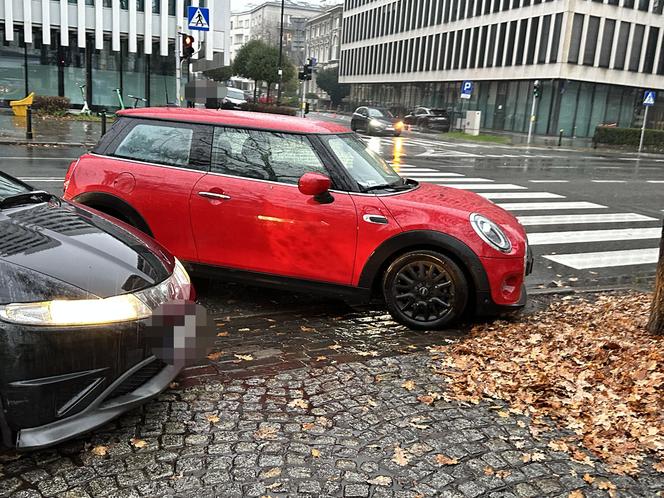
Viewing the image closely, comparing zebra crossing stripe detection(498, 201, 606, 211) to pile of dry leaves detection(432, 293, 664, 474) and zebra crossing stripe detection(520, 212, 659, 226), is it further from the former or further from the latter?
pile of dry leaves detection(432, 293, 664, 474)

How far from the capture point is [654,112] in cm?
4934

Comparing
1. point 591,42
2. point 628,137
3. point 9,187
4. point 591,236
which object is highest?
point 591,42

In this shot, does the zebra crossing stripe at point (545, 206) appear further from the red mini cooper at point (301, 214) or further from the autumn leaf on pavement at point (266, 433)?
the autumn leaf on pavement at point (266, 433)

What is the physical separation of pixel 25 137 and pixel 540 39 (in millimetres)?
38950

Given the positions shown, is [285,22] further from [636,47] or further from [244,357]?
[244,357]

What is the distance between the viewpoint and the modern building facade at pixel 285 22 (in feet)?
407

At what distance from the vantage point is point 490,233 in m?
5.08

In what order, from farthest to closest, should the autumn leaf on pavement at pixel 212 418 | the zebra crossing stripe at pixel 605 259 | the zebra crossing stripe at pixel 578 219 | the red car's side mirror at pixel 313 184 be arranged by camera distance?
1. the zebra crossing stripe at pixel 578 219
2. the zebra crossing stripe at pixel 605 259
3. the red car's side mirror at pixel 313 184
4. the autumn leaf on pavement at pixel 212 418

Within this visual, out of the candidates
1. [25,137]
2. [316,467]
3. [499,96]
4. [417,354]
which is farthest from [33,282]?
[499,96]

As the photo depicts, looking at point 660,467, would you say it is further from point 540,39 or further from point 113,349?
point 540,39

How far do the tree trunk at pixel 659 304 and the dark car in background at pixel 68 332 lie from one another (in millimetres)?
3487

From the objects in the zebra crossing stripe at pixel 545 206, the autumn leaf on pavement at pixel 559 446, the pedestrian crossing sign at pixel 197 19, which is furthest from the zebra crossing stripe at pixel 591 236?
the pedestrian crossing sign at pixel 197 19

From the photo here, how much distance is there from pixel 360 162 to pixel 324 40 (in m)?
122

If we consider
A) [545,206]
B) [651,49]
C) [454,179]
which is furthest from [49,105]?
[651,49]
